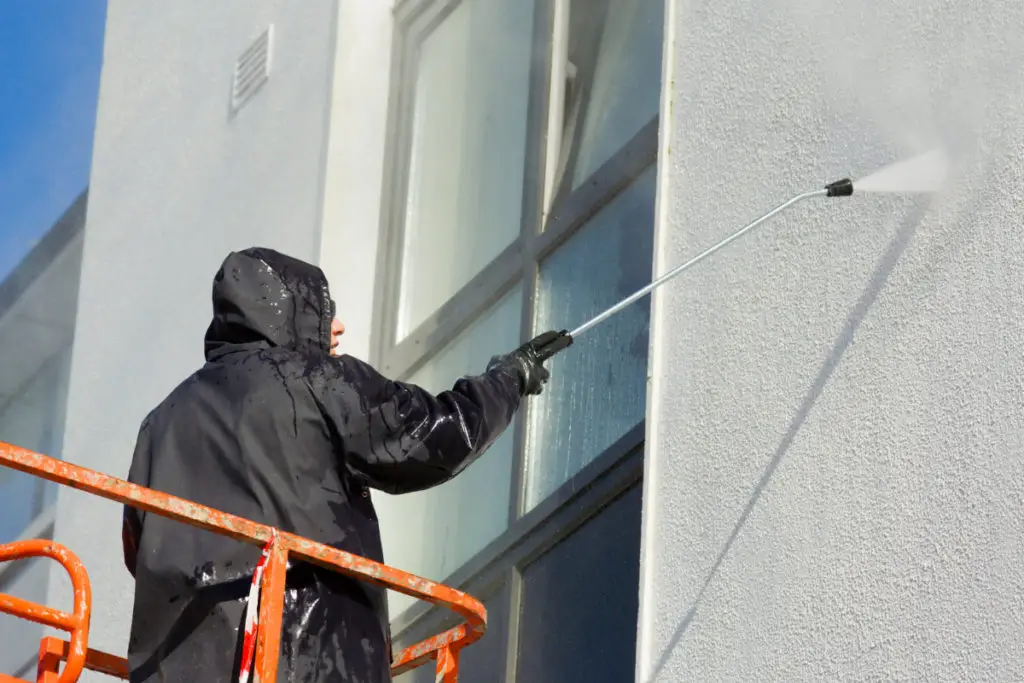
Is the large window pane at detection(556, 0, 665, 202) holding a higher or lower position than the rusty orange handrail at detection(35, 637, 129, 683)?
higher

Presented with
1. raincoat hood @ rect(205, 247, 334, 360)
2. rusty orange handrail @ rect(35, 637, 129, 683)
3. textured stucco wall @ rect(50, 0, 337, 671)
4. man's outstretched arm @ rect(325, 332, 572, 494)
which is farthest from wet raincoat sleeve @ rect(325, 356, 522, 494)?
textured stucco wall @ rect(50, 0, 337, 671)

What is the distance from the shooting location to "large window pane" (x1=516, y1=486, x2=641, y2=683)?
5.30 metres

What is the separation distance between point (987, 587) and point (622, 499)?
5.58ft

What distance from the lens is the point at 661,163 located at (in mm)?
5367

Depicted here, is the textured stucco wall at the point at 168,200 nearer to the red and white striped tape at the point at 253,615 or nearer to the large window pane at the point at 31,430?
the large window pane at the point at 31,430

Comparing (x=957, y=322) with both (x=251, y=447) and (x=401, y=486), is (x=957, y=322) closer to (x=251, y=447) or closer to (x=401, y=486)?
(x=401, y=486)

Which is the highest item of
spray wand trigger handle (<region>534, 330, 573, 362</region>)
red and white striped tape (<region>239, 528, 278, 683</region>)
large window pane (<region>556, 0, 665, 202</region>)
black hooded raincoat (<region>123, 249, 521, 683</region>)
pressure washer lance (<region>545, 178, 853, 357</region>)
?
large window pane (<region>556, 0, 665, 202</region>)

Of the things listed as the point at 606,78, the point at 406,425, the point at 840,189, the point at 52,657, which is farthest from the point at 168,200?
the point at 840,189

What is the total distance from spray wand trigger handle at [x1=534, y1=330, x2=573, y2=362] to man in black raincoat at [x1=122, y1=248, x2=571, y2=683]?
0.19 meters

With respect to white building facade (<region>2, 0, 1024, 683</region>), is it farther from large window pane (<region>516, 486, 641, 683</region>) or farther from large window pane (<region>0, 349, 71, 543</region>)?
large window pane (<region>0, 349, 71, 543</region>)

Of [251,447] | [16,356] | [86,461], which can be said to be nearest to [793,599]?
[251,447]

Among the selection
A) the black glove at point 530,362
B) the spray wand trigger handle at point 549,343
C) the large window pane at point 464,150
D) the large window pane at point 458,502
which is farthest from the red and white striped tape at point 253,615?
the large window pane at point 464,150

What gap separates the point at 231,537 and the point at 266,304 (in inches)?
27.3

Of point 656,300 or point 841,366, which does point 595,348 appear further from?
point 841,366
